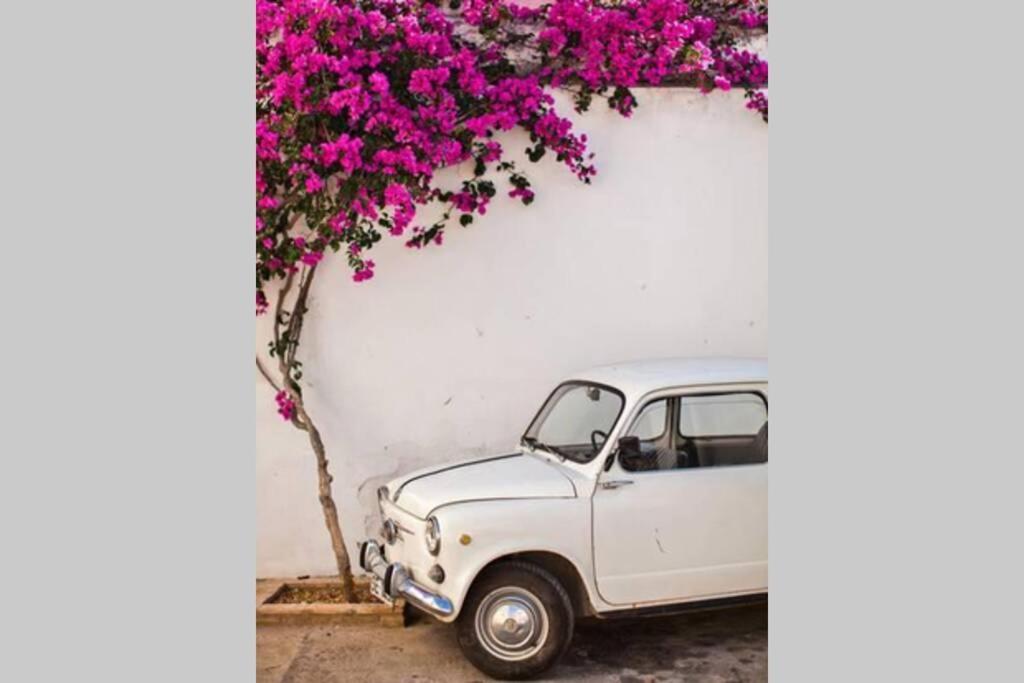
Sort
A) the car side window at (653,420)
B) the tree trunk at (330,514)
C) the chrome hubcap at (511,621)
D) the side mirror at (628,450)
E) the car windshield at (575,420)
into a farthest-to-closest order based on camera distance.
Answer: the tree trunk at (330,514) < the car windshield at (575,420) < the car side window at (653,420) < the side mirror at (628,450) < the chrome hubcap at (511,621)

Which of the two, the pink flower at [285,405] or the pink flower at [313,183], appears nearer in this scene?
the pink flower at [313,183]

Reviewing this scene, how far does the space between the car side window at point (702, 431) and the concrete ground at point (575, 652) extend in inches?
41.4

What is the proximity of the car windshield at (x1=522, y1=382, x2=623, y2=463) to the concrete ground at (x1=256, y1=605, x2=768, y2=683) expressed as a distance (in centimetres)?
110

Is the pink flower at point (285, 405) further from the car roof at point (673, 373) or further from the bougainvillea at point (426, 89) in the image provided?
the car roof at point (673, 373)

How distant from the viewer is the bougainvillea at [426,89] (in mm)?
5559

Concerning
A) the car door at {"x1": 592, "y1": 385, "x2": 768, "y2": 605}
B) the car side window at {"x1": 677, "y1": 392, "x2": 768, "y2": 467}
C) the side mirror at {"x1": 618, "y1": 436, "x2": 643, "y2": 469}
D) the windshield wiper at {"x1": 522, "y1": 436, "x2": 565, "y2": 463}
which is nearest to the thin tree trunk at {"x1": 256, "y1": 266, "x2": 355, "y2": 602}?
the windshield wiper at {"x1": 522, "y1": 436, "x2": 565, "y2": 463}

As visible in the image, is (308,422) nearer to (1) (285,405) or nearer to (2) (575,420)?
(1) (285,405)

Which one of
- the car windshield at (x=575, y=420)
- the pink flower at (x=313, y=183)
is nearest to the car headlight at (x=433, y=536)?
the car windshield at (x=575, y=420)

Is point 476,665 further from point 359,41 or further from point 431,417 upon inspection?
point 359,41

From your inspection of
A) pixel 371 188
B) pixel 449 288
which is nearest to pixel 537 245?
pixel 449 288

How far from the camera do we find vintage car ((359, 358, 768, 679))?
4.59m

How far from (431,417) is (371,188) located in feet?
5.12

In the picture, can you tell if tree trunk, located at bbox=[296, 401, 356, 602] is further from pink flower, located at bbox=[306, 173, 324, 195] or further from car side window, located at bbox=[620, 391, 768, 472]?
car side window, located at bbox=[620, 391, 768, 472]

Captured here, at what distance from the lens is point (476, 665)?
15.4 ft
